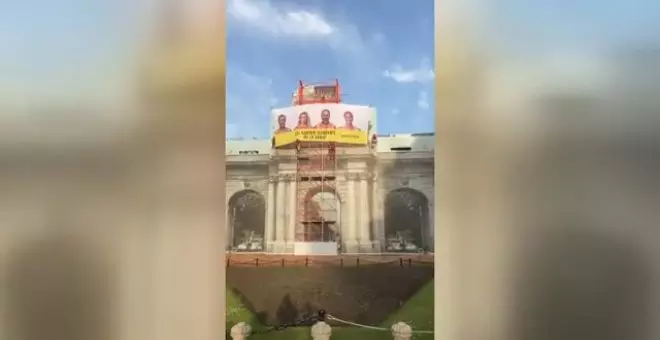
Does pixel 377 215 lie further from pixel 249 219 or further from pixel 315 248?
pixel 249 219

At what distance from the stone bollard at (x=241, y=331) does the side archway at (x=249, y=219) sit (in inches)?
6.5

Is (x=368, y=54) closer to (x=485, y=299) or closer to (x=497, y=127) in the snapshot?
(x=497, y=127)

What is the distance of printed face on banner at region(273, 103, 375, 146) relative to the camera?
1151 millimetres

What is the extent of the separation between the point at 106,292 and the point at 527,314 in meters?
0.89

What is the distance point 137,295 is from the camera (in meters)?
1.16

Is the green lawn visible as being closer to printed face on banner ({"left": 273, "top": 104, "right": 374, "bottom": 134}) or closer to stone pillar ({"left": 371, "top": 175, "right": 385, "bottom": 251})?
stone pillar ({"left": 371, "top": 175, "right": 385, "bottom": 251})

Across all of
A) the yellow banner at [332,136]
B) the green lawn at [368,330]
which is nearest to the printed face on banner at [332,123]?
the yellow banner at [332,136]

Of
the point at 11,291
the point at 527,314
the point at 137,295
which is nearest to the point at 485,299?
the point at 527,314

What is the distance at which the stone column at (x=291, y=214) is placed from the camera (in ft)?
3.81

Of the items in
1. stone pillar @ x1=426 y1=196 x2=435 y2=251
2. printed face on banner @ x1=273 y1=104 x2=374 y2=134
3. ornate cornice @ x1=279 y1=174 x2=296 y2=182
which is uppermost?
printed face on banner @ x1=273 y1=104 x2=374 y2=134

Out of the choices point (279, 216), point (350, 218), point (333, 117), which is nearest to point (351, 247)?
point (350, 218)

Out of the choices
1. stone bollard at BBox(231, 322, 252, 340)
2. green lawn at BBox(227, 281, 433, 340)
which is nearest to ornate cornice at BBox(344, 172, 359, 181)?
green lawn at BBox(227, 281, 433, 340)

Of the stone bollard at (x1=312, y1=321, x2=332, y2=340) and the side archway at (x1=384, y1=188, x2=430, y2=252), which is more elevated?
the side archway at (x1=384, y1=188, x2=430, y2=252)

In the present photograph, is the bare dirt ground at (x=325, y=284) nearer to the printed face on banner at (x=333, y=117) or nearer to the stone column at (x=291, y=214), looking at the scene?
the stone column at (x=291, y=214)
